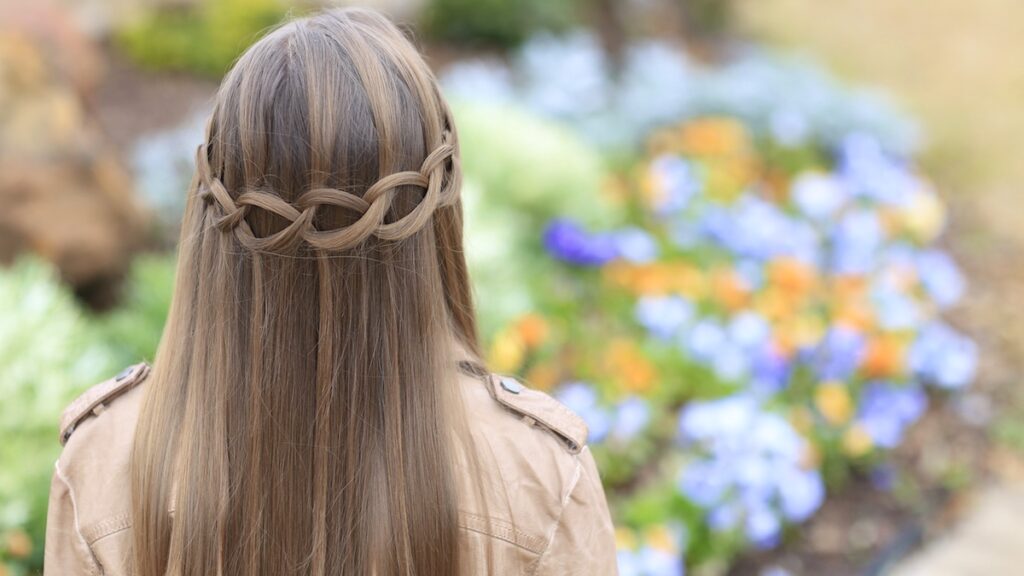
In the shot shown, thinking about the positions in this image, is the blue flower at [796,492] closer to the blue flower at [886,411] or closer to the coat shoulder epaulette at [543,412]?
the blue flower at [886,411]

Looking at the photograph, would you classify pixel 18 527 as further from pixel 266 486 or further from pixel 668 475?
pixel 668 475

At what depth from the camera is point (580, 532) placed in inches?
53.2

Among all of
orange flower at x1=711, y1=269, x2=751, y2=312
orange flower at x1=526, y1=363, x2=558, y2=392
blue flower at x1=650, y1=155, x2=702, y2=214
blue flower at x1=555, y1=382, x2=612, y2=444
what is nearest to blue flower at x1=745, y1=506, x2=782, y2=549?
blue flower at x1=555, y1=382, x2=612, y2=444

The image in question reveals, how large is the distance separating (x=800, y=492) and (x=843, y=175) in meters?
3.05

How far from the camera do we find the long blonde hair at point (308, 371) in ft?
3.93

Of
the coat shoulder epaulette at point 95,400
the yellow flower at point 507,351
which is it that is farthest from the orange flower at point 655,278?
the coat shoulder epaulette at point 95,400

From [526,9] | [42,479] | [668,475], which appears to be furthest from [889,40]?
[42,479]

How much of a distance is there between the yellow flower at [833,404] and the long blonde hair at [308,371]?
2486 millimetres

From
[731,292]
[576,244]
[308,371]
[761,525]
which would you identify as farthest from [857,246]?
[308,371]

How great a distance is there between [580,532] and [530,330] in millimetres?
2162

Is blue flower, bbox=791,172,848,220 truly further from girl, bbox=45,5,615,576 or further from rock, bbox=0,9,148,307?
girl, bbox=45,5,615,576

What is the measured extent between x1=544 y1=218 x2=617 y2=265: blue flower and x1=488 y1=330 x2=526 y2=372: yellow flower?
3.26 ft

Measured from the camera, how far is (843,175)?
18.2ft

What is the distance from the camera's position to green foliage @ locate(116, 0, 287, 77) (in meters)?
6.97
